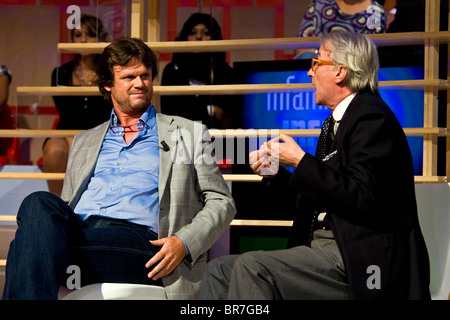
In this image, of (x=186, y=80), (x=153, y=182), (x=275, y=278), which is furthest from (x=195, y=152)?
(x=186, y=80)

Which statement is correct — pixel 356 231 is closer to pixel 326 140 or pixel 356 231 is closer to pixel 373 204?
pixel 373 204

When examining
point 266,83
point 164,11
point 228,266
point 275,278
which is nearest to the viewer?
point 275,278

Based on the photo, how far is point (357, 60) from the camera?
7.82 ft

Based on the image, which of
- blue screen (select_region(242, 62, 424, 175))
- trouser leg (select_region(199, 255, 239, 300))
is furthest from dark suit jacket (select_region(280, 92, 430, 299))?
blue screen (select_region(242, 62, 424, 175))

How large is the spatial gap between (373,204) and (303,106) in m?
1.78

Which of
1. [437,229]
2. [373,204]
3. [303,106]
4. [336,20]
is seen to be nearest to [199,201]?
[373,204]

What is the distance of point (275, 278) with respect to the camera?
211 centimetres

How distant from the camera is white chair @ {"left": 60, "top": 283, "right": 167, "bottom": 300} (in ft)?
7.80

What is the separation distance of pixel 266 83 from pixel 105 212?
64.2 inches

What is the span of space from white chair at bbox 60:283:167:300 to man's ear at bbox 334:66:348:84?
104 centimetres

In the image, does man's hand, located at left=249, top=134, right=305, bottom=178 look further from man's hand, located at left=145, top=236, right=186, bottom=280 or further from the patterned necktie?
man's hand, located at left=145, top=236, right=186, bottom=280

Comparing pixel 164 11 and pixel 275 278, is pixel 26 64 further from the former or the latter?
pixel 275 278

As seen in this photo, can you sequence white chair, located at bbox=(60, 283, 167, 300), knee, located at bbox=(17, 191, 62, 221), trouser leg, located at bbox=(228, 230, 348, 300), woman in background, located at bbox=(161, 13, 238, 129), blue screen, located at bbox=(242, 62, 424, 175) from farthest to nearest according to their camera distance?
woman in background, located at bbox=(161, 13, 238, 129) → blue screen, located at bbox=(242, 62, 424, 175) → white chair, located at bbox=(60, 283, 167, 300) → knee, located at bbox=(17, 191, 62, 221) → trouser leg, located at bbox=(228, 230, 348, 300)

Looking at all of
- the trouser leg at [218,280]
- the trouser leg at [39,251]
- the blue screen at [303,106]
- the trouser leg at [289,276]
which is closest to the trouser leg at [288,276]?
the trouser leg at [289,276]
